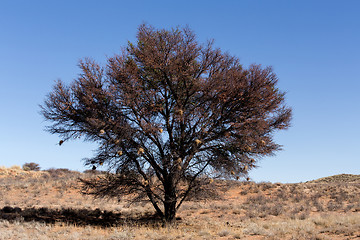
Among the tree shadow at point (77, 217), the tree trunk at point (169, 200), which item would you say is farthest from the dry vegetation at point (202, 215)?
the tree trunk at point (169, 200)

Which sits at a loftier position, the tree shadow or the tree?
the tree

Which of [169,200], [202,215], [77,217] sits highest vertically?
[169,200]

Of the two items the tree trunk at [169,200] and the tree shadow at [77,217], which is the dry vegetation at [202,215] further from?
the tree trunk at [169,200]

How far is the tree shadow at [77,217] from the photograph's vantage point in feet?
62.8

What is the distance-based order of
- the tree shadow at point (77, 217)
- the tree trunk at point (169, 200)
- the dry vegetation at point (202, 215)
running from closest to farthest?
the dry vegetation at point (202, 215) < the tree trunk at point (169, 200) < the tree shadow at point (77, 217)

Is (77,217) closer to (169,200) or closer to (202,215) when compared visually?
(169,200)

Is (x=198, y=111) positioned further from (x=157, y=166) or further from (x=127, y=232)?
(x=127, y=232)

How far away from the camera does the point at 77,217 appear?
68.3 ft

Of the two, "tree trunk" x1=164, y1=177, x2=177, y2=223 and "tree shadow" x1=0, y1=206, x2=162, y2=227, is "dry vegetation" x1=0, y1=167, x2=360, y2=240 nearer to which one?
"tree shadow" x1=0, y1=206, x2=162, y2=227

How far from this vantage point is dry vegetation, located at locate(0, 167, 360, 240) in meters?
15.1

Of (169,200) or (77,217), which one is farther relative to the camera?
(77,217)

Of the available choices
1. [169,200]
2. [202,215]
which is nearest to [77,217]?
[169,200]

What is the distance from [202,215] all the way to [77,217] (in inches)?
332

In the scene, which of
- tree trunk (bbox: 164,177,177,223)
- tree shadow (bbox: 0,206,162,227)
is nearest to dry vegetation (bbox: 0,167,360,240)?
tree shadow (bbox: 0,206,162,227)
